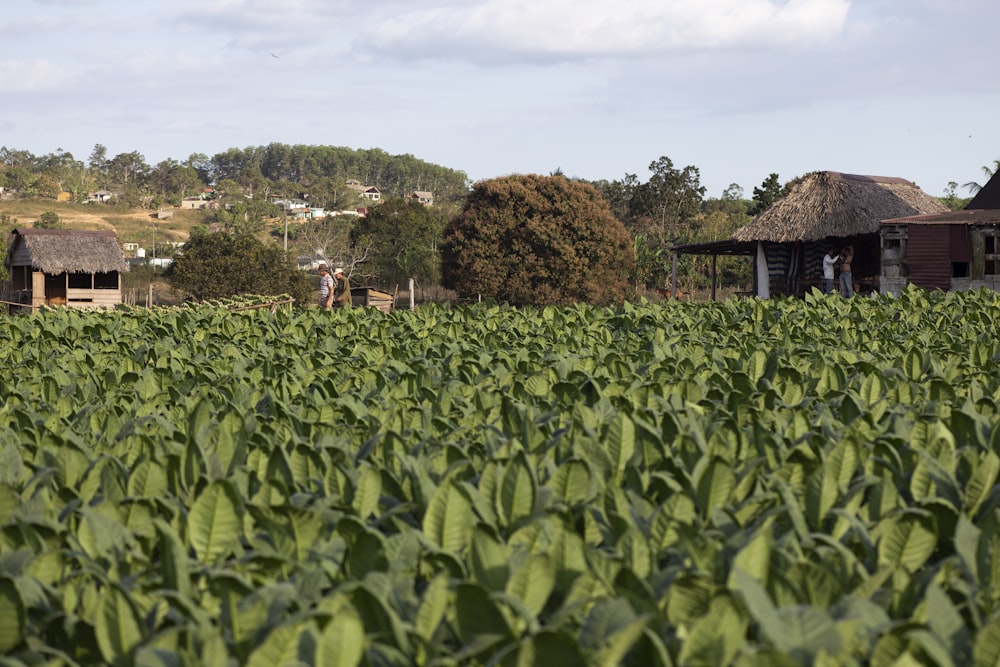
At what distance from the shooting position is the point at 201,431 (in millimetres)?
3611

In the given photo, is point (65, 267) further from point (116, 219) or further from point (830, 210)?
point (116, 219)

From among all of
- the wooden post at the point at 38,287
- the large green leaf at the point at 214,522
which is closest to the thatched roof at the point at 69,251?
the wooden post at the point at 38,287

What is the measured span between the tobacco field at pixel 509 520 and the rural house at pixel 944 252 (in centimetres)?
2509

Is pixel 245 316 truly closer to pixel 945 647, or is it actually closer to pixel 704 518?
pixel 704 518

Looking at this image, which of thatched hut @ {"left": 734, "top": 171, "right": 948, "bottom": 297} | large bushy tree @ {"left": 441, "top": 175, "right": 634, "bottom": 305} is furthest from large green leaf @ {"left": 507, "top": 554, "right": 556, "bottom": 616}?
large bushy tree @ {"left": 441, "top": 175, "right": 634, "bottom": 305}

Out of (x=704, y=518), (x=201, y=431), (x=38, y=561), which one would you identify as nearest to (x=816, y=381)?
(x=704, y=518)

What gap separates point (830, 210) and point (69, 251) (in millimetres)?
36859

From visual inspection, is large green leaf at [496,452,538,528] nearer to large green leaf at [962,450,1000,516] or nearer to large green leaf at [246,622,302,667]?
large green leaf at [246,622,302,667]

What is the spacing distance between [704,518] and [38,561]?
1.63 meters

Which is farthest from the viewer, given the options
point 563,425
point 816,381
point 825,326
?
point 825,326

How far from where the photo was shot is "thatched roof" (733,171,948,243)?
1380 inches

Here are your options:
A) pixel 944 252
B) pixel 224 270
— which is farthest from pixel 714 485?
pixel 224 270

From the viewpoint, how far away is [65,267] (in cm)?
5256

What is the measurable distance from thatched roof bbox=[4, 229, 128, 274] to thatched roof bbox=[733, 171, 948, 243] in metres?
32.7
